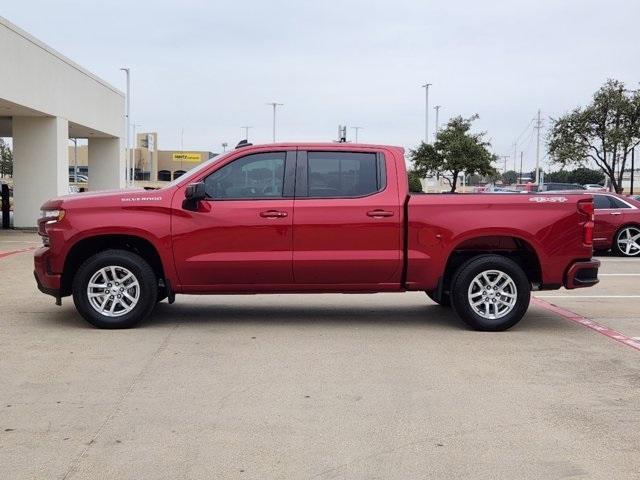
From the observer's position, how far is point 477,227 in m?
7.97

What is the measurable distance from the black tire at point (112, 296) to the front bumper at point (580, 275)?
4.45 m

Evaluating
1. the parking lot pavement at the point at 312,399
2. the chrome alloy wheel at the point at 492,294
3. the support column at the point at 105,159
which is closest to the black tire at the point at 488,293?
the chrome alloy wheel at the point at 492,294

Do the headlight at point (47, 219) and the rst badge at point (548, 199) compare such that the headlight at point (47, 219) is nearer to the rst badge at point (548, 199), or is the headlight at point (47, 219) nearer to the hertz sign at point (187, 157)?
the rst badge at point (548, 199)

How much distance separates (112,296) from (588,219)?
17.1 ft

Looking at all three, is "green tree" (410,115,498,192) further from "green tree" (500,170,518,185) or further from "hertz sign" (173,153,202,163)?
"green tree" (500,170,518,185)

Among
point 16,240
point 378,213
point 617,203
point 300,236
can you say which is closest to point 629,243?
point 617,203

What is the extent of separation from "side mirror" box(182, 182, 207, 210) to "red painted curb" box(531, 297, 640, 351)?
178 inches

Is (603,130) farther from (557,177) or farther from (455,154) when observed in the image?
(557,177)

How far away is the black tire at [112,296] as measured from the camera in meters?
7.88

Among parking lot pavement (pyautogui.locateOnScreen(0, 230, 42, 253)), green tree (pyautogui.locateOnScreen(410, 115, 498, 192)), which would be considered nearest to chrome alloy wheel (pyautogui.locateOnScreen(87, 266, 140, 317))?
parking lot pavement (pyautogui.locateOnScreen(0, 230, 42, 253))

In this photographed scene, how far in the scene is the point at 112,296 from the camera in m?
7.97

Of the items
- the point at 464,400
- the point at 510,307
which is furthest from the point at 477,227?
the point at 464,400

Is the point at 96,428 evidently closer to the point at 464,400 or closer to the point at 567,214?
the point at 464,400

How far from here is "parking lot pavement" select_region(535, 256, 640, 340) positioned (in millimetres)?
8742
